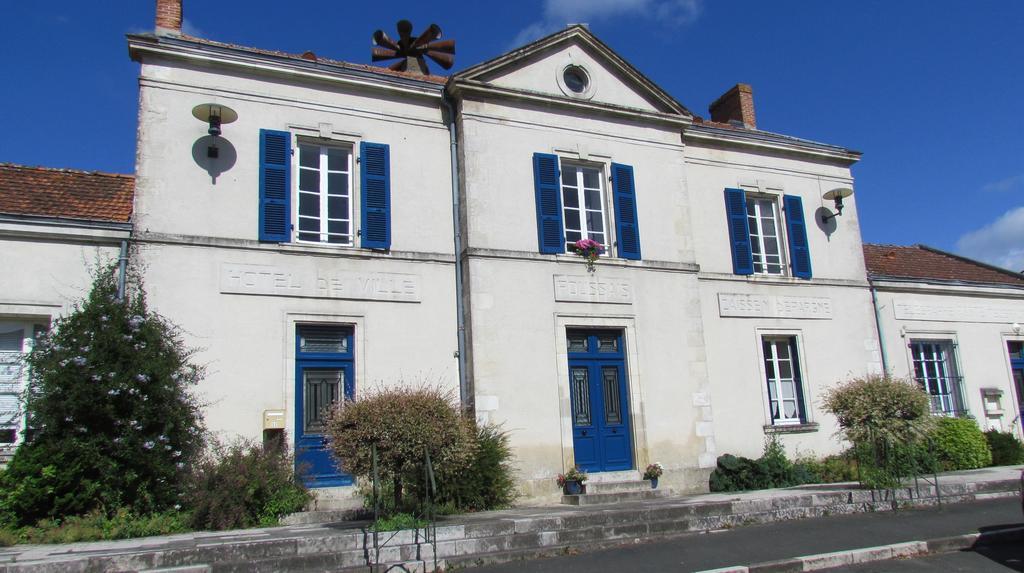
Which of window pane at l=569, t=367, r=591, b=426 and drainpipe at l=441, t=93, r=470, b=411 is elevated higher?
drainpipe at l=441, t=93, r=470, b=411

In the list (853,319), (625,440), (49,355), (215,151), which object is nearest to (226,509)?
(49,355)

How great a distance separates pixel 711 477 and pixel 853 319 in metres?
4.86

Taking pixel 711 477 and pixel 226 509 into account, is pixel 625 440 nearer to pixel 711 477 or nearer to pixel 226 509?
pixel 711 477

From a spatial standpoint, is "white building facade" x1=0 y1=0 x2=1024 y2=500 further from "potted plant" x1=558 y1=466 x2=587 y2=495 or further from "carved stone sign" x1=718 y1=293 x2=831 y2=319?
"potted plant" x1=558 y1=466 x2=587 y2=495

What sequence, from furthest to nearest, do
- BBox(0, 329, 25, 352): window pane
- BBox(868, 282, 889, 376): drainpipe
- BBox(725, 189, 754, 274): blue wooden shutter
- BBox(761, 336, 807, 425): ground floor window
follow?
BBox(868, 282, 889, 376): drainpipe
BBox(725, 189, 754, 274): blue wooden shutter
BBox(761, 336, 807, 425): ground floor window
BBox(0, 329, 25, 352): window pane

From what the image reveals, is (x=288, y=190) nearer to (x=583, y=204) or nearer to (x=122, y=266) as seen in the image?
(x=122, y=266)

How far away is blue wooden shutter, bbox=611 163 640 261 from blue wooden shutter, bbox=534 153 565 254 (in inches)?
40.3

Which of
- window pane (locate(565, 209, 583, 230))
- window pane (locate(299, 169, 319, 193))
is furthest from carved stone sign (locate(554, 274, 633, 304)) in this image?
window pane (locate(299, 169, 319, 193))

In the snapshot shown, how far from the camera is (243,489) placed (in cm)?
918

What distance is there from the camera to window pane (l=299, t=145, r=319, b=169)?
37.9 feet

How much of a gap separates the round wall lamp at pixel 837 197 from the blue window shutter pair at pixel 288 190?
8.52 metres

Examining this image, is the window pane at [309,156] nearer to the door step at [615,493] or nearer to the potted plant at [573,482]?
the potted plant at [573,482]

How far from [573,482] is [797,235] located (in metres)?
6.90

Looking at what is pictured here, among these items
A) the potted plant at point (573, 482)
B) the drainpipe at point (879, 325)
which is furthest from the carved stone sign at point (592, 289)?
the drainpipe at point (879, 325)
